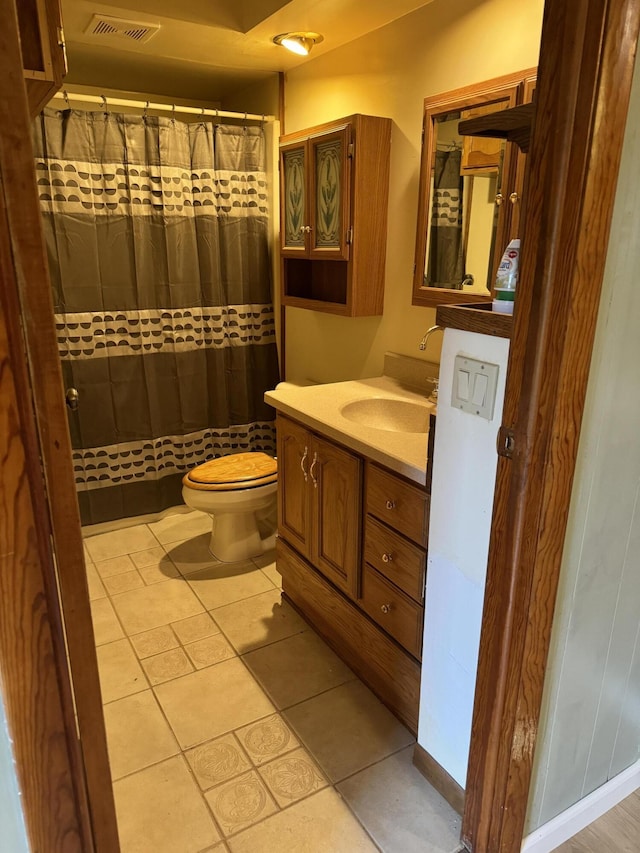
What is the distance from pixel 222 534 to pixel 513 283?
1.90m

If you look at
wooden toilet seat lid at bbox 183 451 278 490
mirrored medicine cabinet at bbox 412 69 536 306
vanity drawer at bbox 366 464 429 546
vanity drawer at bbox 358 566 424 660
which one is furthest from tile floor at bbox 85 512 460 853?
mirrored medicine cabinet at bbox 412 69 536 306

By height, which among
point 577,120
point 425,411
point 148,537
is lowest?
point 148,537

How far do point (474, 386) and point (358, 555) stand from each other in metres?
0.80

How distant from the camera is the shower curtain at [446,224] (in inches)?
76.4

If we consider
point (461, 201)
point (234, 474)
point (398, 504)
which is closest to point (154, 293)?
point (234, 474)

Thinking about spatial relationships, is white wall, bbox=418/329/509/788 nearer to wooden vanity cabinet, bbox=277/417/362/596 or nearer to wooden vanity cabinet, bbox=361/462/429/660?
wooden vanity cabinet, bbox=361/462/429/660

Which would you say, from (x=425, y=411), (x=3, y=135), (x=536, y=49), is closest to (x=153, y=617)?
(x=425, y=411)

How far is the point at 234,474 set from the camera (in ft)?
8.54

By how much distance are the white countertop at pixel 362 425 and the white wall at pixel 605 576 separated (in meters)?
0.43

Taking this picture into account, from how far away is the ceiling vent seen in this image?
83.7 inches

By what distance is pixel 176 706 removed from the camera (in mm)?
1856

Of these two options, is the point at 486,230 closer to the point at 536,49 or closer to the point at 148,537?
the point at 536,49

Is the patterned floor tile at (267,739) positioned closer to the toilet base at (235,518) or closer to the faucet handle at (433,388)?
the toilet base at (235,518)

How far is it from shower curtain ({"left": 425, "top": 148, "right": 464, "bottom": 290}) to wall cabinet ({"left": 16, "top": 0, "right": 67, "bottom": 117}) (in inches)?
46.1
